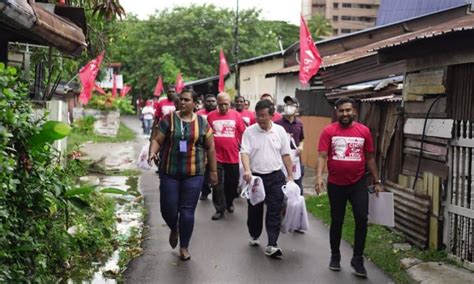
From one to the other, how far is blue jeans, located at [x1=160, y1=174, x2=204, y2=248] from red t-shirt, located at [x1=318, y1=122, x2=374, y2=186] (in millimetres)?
1569

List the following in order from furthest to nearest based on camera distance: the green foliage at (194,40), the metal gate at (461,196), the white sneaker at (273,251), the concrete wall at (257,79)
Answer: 1. the green foliage at (194,40)
2. the concrete wall at (257,79)
3. the white sneaker at (273,251)
4. the metal gate at (461,196)

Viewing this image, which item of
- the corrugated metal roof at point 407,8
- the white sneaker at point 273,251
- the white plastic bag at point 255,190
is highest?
the corrugated metal roof at point 407,8

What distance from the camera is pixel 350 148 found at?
6719 mm

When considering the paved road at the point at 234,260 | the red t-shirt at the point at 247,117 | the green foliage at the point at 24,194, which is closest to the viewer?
the green foliage at the point at 24,194

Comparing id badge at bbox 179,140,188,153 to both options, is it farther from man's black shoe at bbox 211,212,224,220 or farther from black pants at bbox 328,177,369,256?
man's black shoe at bbox 211,212,224,220

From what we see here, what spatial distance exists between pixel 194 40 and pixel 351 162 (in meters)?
40.3

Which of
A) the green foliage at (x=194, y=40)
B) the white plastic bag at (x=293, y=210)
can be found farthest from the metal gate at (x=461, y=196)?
the green foliage at (x=194, y=40)

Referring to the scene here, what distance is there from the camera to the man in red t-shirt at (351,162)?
6.70m

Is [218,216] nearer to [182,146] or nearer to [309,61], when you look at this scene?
[182,146]

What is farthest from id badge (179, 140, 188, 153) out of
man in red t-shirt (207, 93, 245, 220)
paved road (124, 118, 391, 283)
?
man in red t-shirt (207, 93, 245, 220)

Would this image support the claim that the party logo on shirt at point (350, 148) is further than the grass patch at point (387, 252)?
No

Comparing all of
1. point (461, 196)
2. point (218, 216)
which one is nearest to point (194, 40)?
point (218, 216)

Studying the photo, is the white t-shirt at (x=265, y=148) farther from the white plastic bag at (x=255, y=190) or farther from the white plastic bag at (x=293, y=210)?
the white plastic bag at (x=293, y=210)

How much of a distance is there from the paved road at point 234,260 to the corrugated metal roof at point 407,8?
503 inches
